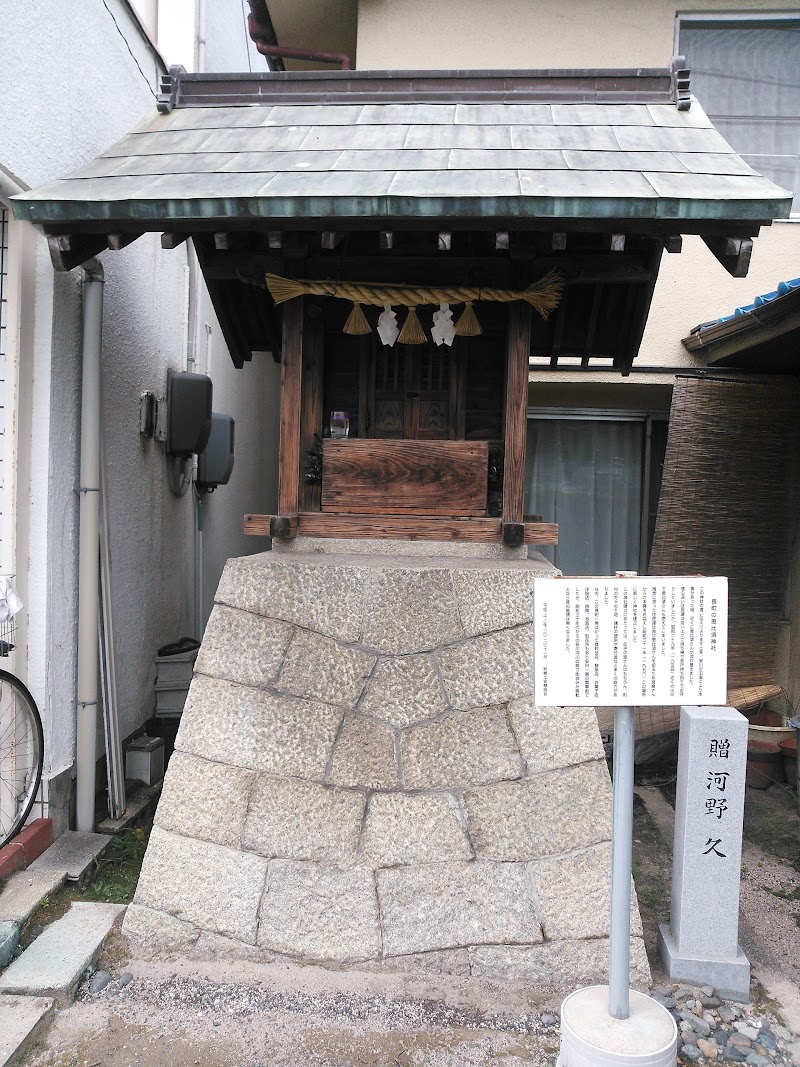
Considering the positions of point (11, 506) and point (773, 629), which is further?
point (773, 629)

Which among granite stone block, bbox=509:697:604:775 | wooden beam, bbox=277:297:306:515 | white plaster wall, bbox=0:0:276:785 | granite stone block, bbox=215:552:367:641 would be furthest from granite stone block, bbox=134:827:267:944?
wooden beam, bbox=277:297:306:515

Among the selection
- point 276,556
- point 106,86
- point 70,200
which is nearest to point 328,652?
point 276,556

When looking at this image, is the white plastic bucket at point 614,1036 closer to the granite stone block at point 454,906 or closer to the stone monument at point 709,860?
the granite stone block at point 454,906

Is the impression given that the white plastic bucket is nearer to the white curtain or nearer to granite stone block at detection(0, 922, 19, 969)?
granite stone block at detection(0, 922, 19, 969)

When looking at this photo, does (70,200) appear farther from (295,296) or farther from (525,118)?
(525,118)

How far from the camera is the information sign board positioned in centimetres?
271

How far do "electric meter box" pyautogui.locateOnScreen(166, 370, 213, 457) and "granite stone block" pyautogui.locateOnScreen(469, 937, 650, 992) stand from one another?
4524 mm

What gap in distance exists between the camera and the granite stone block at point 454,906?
3.72 meters

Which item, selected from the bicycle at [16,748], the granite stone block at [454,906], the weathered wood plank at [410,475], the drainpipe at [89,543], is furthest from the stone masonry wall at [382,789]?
the drainpipe at [89,543]

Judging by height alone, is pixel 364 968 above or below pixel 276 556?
below

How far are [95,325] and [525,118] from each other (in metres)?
2.84

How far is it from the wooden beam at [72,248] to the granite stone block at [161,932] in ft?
10.7

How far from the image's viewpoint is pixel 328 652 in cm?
400

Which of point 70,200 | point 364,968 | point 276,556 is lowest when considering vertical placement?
point 364,968
